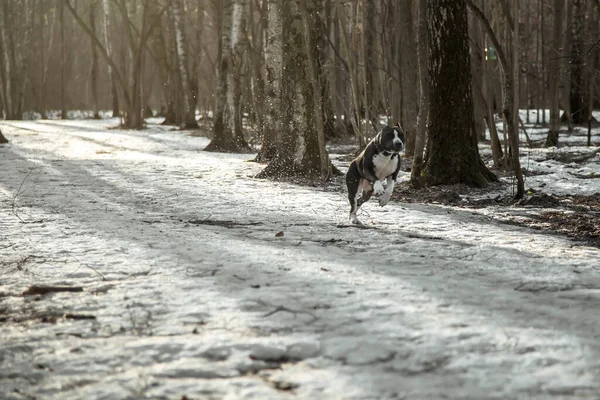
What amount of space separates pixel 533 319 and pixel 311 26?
8384 millimetres

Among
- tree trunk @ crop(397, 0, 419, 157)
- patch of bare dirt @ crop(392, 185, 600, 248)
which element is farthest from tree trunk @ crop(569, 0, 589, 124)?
patch of bare dirt @ crop(392, 185, 600, 248)

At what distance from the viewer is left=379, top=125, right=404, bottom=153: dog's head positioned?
6.89 metres

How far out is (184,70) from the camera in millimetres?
29719

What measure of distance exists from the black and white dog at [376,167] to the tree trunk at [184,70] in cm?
2160

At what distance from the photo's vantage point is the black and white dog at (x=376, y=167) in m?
6.96

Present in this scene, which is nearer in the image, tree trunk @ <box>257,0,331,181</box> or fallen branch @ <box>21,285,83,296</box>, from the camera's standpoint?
fallen branch @ <box>21,285,83,296</box>

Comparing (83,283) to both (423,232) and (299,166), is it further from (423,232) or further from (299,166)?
(299,166)

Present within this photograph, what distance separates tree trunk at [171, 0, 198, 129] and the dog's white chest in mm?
21876

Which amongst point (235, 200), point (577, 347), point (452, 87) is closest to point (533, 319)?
A: point (577, 347)

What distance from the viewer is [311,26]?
1157 cm

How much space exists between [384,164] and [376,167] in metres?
0.08

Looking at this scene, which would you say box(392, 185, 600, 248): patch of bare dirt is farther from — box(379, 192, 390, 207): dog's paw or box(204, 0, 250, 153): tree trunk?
box(204, 0, 250, 153): tree trunk

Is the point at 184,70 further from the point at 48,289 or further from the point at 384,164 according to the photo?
the point at 48,289

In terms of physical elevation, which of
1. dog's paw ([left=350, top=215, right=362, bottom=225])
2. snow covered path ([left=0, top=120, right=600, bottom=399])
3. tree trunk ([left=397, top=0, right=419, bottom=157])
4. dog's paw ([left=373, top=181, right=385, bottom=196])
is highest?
tree trunk ([left=397, top=0, right=419, bottom=157])
